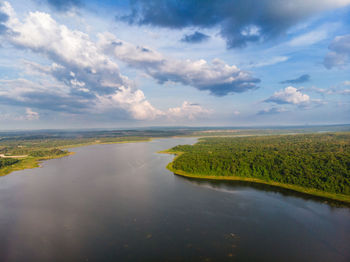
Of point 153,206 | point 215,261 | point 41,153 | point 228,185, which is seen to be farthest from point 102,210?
point 41,153

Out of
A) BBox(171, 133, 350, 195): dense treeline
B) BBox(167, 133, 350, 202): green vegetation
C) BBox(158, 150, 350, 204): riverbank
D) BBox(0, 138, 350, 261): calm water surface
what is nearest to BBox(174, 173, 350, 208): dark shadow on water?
BBox(0, 138, 350, 261): calm water surface

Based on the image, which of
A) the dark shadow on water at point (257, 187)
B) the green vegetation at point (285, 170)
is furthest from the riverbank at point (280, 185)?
the dark shadow on water at point (257, 187)

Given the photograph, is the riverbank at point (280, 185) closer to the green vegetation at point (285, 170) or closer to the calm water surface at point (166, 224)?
the green vegetation at point (285, 170)

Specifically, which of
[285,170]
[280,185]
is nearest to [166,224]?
[280,185]

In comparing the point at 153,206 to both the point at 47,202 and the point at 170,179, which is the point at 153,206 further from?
the point at 47,202

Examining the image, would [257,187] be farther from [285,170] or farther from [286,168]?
[286,168]

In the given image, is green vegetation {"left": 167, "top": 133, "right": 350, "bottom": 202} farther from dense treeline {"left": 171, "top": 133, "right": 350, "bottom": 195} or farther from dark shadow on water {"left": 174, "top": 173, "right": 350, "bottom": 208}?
dark shadow on water {"left": 174, "top": 173, "right": 350, "bottom": 208}
